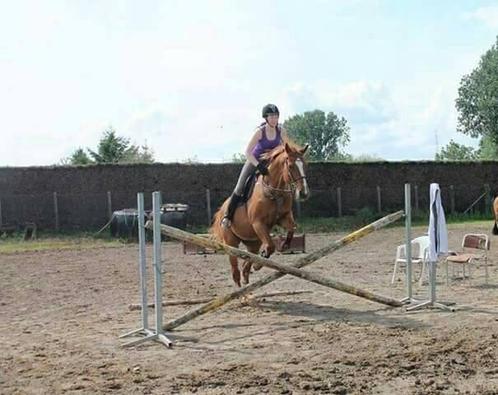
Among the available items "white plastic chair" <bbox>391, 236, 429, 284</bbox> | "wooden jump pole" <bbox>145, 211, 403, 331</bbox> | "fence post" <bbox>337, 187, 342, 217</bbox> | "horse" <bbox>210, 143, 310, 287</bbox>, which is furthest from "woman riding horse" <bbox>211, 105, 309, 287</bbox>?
"fence post" <bbox>337, 187, 342, 217</bbox>

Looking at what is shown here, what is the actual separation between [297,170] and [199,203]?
20.4 metres

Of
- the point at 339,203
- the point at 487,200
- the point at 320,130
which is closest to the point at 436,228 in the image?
the point at 339,203

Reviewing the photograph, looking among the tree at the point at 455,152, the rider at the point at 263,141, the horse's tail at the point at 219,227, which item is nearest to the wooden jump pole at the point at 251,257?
the rider at the point at 263,141

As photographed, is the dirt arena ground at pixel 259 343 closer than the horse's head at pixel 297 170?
Yes

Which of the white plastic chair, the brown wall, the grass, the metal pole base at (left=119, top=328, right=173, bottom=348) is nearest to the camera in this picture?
the metal pole base at (left=119, top=328, right=173, bottom=348)

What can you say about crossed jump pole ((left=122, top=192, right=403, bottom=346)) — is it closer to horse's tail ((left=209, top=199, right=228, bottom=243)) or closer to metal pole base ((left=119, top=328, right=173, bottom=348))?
metal pole base ((left=119, top=328, right=173, bottom=348))

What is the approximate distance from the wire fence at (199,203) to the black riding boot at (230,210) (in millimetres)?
17166

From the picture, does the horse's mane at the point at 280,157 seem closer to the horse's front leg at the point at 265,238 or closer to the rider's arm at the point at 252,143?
the rider's arm at the point at 252,143

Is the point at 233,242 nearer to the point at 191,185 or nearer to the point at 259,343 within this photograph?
the point at 259,343

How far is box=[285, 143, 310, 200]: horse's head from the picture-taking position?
28.2ft

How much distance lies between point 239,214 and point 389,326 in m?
3.14

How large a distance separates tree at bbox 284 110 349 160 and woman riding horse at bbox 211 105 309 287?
7388 centimetres

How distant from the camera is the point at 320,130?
8462 centimetres

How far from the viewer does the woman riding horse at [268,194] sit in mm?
8781
